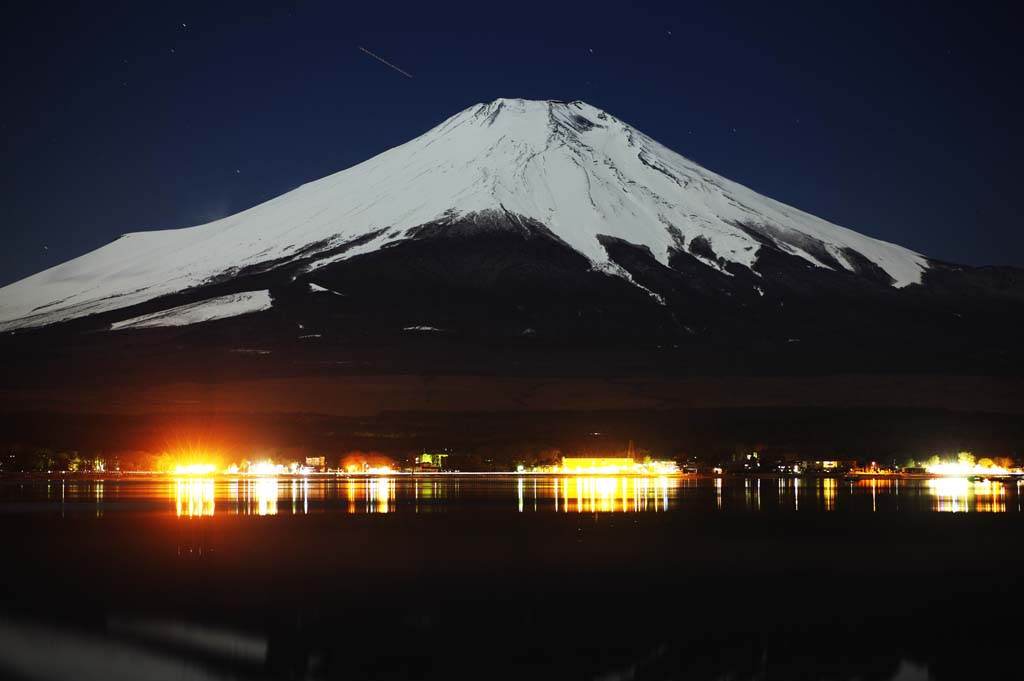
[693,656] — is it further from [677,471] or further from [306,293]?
[306,293]

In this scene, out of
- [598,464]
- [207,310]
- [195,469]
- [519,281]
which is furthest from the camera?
[519,281]

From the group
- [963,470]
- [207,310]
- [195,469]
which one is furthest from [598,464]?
[207,310]

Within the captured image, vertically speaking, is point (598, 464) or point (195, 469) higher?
point (195, 469)

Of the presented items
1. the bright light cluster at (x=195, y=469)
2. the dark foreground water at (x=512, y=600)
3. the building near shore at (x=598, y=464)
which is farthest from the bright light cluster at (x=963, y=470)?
the dark foreground water at (x=512, y=600)

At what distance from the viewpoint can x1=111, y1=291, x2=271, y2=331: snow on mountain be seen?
17000 cm

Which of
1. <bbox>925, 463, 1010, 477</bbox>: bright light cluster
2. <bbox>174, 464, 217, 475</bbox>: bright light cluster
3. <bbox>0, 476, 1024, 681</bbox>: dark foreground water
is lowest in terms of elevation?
<bbox>925, 463, 1010, 477</bbox>: bright light cluster

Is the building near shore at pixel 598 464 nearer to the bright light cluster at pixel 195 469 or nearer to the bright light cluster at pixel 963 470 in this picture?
the bright light cluster at pixel 963 470

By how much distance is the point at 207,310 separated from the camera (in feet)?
563

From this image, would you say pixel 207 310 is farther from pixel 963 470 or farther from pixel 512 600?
pixel 512 600

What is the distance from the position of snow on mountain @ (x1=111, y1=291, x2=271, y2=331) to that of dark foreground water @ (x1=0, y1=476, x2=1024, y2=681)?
131184 mm

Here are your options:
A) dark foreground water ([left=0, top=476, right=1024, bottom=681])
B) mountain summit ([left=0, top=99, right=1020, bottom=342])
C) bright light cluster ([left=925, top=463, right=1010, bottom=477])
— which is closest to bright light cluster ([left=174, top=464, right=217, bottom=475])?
mountain summit ([left=0, top=99, right=1020, bottom=342])

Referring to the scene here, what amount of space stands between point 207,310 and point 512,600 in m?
155

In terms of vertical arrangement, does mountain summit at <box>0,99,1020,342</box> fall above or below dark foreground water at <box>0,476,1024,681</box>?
above

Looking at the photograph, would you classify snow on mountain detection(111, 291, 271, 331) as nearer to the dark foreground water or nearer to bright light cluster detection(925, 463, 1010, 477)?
bright light cluster detection(925, 463, 1010, 477)
